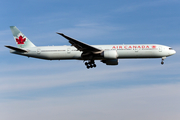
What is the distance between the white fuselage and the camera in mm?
36062

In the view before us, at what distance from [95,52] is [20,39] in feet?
42.1

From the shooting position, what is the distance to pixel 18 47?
40625mm

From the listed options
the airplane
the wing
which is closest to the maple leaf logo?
the airplane

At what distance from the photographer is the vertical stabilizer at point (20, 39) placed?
133 ft

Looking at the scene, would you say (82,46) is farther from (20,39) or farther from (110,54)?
(20,39)

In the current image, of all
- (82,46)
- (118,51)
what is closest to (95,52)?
(82,46)

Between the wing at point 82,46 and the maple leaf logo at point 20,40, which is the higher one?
the maple leaf logo at point 20,40

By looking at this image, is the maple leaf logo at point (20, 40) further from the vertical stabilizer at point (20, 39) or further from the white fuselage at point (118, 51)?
the white fuselage at point (118, 51)

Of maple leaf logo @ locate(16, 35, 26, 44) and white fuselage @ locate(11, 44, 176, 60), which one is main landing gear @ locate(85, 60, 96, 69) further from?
→ maple leaf logo @ locate(16, 35, 26, 44)

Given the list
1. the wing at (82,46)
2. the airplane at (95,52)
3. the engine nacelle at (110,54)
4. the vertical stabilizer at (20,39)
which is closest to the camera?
the wing at (82,46)

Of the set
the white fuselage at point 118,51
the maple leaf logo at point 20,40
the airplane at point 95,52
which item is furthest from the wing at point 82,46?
the maple leaf logo at point 20,40

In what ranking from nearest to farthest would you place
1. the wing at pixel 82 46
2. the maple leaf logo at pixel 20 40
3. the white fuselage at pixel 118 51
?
the wing at pixel 82 46 < the white fuselage at pixel 118 51 < the maple leaf logo at pixel 20 40

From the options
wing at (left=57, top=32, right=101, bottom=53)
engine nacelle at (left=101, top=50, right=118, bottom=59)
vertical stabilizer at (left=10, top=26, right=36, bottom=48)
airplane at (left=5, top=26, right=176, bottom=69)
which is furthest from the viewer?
vertical stabilizer at (left=10, top=26, right=36, bottom=48)

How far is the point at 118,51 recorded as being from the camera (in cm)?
3612
